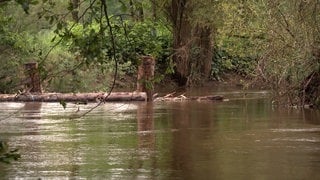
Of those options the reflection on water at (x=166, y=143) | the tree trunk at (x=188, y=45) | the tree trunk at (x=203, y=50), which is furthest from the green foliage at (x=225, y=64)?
the reflection on water at (x=166, y=143)

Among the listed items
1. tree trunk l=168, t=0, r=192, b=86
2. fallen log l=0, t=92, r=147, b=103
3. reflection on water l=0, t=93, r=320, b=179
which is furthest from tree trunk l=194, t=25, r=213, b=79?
reflection on water l=0, t=93, r=320, b=179

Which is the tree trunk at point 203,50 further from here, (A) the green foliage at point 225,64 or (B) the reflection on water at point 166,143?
(B) the reflection on water at point 166,143

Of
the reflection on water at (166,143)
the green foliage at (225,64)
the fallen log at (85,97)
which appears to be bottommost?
the reflection on water at (166,143)

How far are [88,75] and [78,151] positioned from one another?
17222 mm

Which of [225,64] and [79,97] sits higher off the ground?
[225,64]

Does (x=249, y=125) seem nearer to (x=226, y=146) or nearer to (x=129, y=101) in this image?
(x=226, y=146)

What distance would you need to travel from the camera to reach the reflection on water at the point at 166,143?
385 inches

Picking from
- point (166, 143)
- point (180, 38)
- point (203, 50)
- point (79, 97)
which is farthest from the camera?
point (203, 50)

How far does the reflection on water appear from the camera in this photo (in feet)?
32.1

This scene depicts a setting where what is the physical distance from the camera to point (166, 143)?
12.6 metres

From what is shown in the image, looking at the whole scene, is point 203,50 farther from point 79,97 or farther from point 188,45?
point 79,97

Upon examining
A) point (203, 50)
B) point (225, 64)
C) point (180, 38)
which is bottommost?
point (225, 64)

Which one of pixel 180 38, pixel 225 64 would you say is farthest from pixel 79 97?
pixel 225 64

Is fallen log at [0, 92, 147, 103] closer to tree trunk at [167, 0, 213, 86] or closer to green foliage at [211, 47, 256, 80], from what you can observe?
tree trunk at [167, 0, 213, 86]
